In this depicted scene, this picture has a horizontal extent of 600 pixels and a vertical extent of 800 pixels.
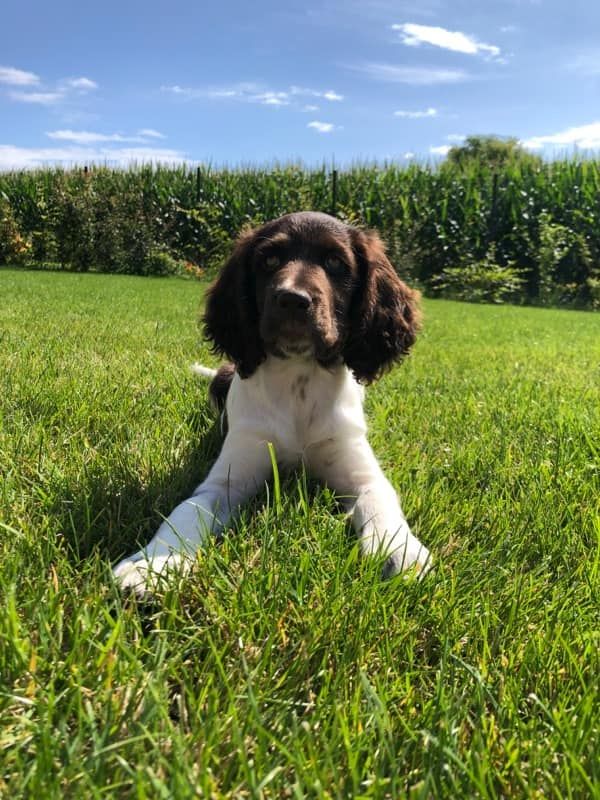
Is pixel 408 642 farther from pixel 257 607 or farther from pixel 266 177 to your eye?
pixel 266 177

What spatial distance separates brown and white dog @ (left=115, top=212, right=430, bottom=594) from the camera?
233 cm

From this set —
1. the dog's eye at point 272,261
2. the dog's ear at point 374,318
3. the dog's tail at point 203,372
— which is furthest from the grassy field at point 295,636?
the dog's tail at point 203,372

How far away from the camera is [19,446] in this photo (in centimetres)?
243

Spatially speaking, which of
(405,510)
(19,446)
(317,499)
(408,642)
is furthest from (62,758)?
(19,446)

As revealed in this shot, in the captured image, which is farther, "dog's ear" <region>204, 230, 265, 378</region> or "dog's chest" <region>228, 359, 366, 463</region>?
"dog's ear" <region>204, 230, 265, 378</region>

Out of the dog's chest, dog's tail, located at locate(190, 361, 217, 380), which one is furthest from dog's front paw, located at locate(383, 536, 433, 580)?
dog's tail, located at locate(190, 361, 217, 380)

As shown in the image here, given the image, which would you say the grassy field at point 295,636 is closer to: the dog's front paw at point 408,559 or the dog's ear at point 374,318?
the dog's front paw at point 408,559

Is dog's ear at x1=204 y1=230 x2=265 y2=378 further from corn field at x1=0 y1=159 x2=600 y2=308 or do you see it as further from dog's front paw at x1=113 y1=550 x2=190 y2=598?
corn field at x1=0 y1=159 x2=600 y2=308

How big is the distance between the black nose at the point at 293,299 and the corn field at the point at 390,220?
1557 centimetres

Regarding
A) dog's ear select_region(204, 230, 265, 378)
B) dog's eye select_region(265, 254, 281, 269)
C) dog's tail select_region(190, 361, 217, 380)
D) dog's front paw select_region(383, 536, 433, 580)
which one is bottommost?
dog's front paw select_region(383, 536, 433, 580)

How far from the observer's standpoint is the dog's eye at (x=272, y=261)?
2689 millimetres

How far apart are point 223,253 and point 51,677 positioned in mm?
18554

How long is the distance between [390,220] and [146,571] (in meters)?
18.5

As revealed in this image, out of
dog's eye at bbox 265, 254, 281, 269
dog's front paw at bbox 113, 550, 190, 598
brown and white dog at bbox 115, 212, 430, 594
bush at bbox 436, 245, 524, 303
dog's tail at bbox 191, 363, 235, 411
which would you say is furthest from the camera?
bush at bbox 436, 245, 524, 303
